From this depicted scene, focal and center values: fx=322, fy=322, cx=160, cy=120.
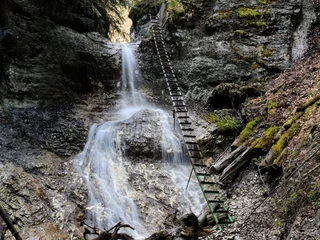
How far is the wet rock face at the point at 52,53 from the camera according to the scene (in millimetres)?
10695

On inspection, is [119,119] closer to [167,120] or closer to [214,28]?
[167,120]

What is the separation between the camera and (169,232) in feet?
17.6

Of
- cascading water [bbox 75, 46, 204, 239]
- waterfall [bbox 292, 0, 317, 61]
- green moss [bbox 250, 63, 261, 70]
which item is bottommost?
cascading water [bbox 75, 46, 204, 239]

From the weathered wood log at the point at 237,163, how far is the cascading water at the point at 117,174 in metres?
0.96

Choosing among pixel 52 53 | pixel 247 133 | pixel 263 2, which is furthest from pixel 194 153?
pixel 263 2

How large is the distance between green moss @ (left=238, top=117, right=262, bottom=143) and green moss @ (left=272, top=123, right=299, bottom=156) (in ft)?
4.88

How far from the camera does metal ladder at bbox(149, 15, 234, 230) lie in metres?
6.00

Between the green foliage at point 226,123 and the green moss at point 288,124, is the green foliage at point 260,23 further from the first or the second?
the green moss at point 288,124

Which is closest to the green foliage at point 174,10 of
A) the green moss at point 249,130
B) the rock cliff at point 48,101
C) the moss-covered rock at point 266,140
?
the rock cliff at point 48,101

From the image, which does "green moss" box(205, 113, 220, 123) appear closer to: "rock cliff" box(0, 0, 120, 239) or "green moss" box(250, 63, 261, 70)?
"green moss" box(250, 63, 261, 70)

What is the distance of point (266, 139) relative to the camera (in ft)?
23.3

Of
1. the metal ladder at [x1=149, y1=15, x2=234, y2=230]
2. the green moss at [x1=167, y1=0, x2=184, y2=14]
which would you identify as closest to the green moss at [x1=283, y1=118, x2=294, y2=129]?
the metal ladder at [x1=149, y1=15, x2=234, y2=230]

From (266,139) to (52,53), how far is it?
8205 mm

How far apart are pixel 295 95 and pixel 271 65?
11.4 feet
